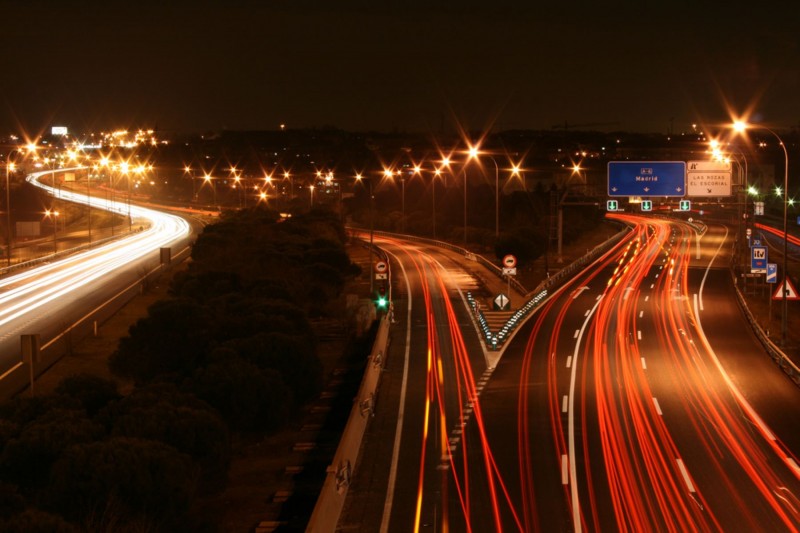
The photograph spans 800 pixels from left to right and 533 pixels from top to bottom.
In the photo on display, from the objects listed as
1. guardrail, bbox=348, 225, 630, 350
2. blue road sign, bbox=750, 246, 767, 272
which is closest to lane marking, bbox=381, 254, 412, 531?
guardrail, bbox=348, 225, 630, 350

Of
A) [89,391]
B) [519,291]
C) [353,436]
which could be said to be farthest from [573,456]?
[519,291]

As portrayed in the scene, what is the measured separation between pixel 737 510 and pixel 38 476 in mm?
10800

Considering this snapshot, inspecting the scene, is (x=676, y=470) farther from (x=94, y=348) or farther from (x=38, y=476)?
(x=94, y=348)

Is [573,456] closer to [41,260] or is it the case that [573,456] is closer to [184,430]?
[184,430]

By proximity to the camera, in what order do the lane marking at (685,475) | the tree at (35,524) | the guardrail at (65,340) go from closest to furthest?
the tree at (35,524), the lane marking at (685,475), the guardrail at (65,340)

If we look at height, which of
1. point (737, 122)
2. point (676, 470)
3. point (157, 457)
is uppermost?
point (737, 122)

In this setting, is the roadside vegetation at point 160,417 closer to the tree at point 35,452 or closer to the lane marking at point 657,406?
the tree at point 35,452

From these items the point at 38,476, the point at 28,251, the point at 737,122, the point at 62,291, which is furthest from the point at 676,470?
the point at 28,251

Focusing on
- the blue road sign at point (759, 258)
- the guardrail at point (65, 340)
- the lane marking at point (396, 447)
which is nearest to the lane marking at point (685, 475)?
the lane marking at point (396, 447)

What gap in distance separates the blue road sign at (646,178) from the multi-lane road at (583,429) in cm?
696

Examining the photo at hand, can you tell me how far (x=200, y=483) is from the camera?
15578 millimetres

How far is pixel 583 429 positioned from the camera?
2009 centimetres

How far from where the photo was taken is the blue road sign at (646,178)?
143 ft

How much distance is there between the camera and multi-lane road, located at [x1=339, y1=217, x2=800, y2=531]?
48.5 ft
